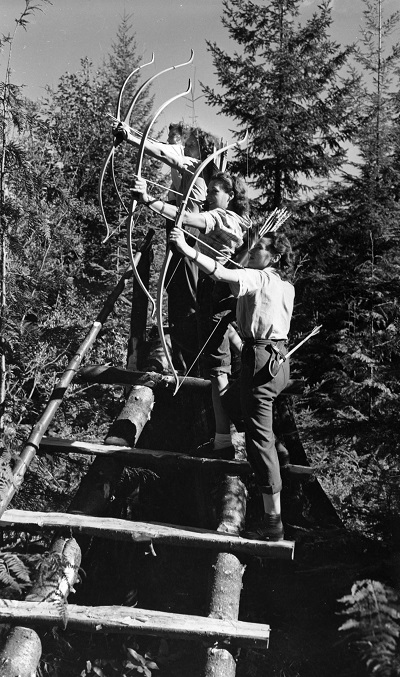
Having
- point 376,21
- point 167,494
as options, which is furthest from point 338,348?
point 376,21

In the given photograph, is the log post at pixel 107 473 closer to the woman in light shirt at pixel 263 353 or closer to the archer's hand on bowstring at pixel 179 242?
the woman in light shirt at pixel 263 353

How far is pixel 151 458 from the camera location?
4.85m

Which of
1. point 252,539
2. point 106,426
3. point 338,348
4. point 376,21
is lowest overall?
point 106,426

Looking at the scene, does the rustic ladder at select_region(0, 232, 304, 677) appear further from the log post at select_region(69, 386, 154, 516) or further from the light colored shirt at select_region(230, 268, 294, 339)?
the light colored shirt at select_region(230, 268, 294, 339)

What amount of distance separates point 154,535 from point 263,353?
124 centimetres

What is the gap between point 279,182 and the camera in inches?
443

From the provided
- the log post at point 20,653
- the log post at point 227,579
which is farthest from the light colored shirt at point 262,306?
the log post at point 20,653

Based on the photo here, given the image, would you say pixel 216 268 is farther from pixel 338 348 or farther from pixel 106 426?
pixel 106 426

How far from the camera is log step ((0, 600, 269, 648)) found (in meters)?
3.49

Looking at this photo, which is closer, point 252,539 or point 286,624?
point 252,539

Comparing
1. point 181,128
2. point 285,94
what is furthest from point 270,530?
point 285,94

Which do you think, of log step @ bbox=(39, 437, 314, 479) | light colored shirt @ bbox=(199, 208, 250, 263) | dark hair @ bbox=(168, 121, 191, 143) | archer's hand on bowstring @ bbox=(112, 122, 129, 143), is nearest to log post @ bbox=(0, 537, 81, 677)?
log step @ bbox=(39, 437, 314, 479)

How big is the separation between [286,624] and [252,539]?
3.29 feet

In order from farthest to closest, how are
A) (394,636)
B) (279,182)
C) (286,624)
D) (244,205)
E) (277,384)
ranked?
1. (279,182)
2. (244,205)
3. (286,624)
4. (277,384)
5. (394,636)
